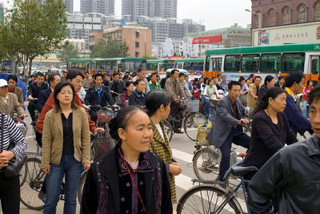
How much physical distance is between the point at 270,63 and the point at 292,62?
1.61 metres

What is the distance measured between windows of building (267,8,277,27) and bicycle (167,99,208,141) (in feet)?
130

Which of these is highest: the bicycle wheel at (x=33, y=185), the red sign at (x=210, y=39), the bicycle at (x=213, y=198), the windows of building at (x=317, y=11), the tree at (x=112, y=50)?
the windows of building at (x=317, y=11)

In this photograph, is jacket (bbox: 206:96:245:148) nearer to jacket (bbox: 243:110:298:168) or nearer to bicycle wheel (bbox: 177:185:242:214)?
jacket (bbox: 243:110:298:168)

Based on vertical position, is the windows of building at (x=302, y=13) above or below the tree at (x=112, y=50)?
above

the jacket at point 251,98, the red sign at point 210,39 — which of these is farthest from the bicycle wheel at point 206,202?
the red sign at point 210,39

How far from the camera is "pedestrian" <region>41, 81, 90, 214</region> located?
167 inches

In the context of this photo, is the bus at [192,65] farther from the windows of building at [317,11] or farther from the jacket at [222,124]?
the jacket at [222,124]

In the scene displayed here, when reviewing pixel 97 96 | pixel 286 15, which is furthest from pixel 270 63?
pixel 286 15

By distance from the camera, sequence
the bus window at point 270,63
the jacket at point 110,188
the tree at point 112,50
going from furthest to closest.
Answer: the tree at point 112,50 < the bus window at point 270,63 < the jacket at point 110,188

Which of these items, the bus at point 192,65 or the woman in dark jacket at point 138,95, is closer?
the woman in dark jacket at point 138,95

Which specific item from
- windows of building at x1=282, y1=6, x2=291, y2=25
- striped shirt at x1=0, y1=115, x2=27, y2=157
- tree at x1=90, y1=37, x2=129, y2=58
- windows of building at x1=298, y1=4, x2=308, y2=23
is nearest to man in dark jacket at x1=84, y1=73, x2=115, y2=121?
striped shirt at x1=0, y1=115, x2=27, y2=157

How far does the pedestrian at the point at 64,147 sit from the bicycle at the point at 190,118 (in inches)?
265

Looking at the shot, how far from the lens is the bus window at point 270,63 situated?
850 inches

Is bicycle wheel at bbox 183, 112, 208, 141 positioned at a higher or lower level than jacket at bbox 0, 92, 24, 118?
lower
